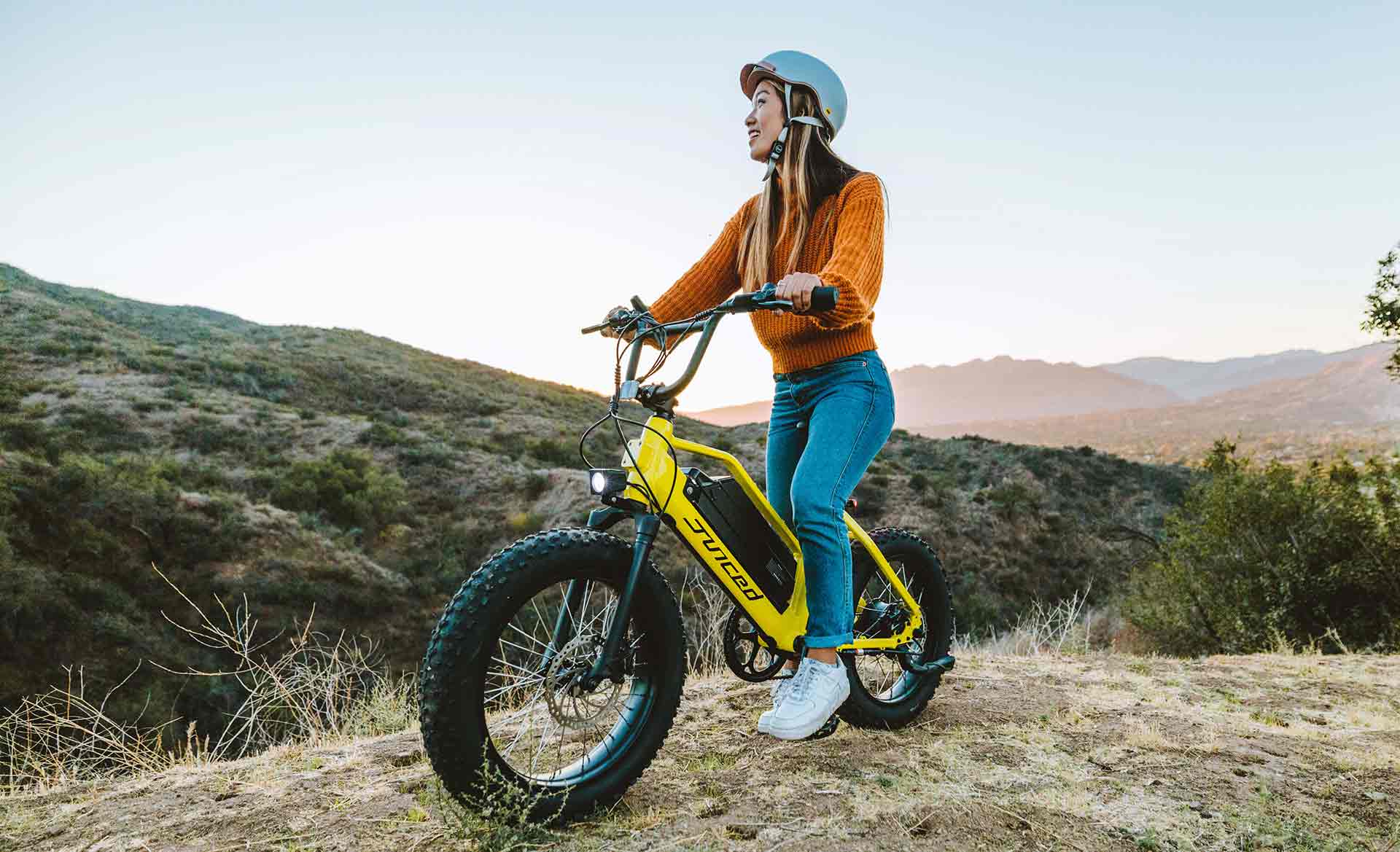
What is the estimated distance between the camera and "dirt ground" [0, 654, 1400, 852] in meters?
2.40

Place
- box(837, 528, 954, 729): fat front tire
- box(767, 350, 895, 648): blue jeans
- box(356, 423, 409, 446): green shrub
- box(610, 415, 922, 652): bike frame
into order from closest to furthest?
box(610, 415, 922, 652): bike frame → box(767, 350, 895, 648): blue jeans → box(837, 528, 954, 729): fat front tire → box(356, 423, 409, 446): green shrub

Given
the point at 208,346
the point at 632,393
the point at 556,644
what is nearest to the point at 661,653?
the point at 556,644

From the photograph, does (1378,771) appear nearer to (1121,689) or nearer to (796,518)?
(1121,689)

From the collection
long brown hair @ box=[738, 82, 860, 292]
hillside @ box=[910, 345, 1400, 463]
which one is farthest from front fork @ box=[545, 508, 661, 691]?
hillside @ box=[910, 345, 1400, 463]

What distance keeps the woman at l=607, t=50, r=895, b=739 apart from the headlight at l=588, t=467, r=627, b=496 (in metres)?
0.69

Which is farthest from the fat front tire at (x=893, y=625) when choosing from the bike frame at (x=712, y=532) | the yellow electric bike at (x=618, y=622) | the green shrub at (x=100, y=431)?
the green shrub at (x=100, y=431)

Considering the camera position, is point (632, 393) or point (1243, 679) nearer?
point (632, 393)

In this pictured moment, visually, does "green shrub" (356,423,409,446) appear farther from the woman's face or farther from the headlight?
the headlight

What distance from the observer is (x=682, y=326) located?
2.57 meters

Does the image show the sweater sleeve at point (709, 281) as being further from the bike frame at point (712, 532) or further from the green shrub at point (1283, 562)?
the green shrub at point (1283, 562)

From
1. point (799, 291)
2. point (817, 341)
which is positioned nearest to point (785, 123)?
point (817, 341)

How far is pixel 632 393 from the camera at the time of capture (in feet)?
8.54

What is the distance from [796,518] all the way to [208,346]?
3233cm

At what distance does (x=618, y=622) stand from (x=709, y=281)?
152 cm
